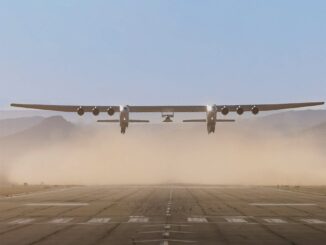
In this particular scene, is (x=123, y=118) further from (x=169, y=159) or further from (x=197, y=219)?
(x=169, y=159)

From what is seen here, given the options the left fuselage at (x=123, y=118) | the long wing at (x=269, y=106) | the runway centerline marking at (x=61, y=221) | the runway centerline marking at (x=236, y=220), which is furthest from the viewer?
the long wing at (x=269, y=106)

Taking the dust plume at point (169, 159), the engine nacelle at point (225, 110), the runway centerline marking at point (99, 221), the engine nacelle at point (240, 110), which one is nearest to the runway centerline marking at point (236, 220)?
the runway centerline marking at point (99, 221)

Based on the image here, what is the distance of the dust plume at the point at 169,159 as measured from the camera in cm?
14825

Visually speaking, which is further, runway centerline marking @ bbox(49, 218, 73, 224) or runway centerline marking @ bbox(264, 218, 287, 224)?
runway centerline marking @ bbox(49, 218, 73, 224)

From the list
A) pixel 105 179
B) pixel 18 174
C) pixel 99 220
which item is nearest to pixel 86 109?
pixel 99 220

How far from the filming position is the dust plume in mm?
148250

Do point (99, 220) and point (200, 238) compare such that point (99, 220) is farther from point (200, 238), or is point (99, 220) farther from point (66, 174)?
point (66, 174)

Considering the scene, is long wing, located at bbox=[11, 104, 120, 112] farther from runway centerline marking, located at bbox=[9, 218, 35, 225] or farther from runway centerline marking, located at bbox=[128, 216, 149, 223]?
runway centerline marking, located at bbox=[9, 218, 35, 225]

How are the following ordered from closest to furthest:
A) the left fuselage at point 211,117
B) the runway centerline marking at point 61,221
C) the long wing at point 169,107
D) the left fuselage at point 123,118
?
the runway centerline marking at point 61,221
the left fuselage at point 123,118
the left fuselage at point 211,117
the long wing at point 169,107

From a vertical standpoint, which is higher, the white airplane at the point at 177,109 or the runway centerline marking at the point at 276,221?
the white airplane at the point at 177,109

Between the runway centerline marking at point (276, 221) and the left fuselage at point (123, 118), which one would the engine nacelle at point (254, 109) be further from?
the runway centerline marking at point (276, 221)

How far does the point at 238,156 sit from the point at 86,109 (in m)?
112

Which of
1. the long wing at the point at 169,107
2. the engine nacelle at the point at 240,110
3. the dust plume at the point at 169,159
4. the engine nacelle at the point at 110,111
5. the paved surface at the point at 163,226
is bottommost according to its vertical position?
the paved surface at the point at 163,226

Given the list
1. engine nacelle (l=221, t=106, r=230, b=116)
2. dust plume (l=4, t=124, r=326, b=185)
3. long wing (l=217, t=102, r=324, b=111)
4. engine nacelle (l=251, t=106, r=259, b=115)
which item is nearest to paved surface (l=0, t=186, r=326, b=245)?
engine nacelle (l=251, t=106, r=259, b=115)
